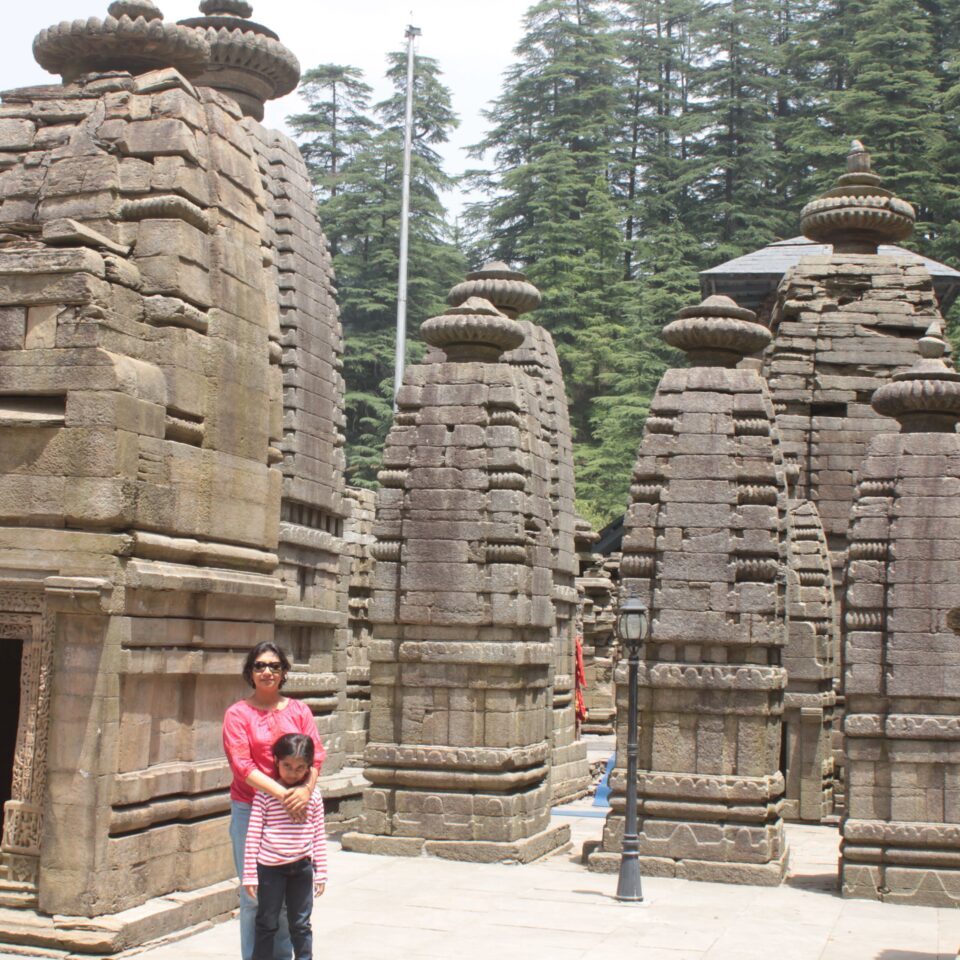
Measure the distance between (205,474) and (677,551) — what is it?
5701mm

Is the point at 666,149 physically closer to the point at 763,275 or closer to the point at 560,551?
the point at 763,275

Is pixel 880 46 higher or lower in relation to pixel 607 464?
higher

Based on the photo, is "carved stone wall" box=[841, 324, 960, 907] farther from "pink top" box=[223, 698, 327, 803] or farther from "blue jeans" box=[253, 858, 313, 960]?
"blue jeans" box=[253, 858, 313, 960]

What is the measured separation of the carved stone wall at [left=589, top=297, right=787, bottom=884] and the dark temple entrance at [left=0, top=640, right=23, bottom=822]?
584cm

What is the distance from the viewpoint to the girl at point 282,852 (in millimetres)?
7285

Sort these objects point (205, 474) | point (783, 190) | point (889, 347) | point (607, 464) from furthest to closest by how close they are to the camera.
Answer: point (783, 190) < point (607, 464) < point (889, 347) < point (205, 474)

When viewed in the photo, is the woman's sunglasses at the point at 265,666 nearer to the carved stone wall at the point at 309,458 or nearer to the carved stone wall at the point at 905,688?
the carved stone wall at the point at 905,688

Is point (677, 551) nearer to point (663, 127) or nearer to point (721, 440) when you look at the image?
point (721, 440)

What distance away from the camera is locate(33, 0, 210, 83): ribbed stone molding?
10031 mm

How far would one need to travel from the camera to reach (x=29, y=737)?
898 cm

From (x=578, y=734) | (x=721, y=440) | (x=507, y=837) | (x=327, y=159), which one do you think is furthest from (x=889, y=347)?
(x=327, y=159)

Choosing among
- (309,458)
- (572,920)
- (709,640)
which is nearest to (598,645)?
(309,458)

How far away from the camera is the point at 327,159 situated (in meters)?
50.2

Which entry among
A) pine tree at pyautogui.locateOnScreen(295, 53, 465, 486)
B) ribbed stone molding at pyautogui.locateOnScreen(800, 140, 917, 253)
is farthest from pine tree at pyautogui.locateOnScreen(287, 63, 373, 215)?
ribbed stone molding at pyautogui.locateOnScreen(800, 140, 917, 253)
